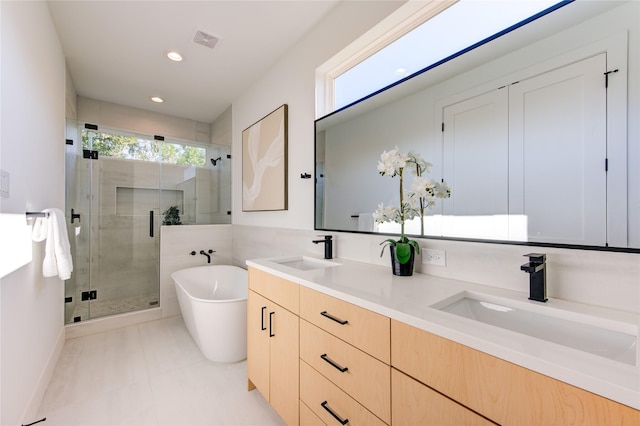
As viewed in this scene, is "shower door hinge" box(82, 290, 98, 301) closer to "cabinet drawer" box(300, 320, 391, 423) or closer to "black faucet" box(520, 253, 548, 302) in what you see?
"cabinet drawer" box(300, 320, 391, 423)

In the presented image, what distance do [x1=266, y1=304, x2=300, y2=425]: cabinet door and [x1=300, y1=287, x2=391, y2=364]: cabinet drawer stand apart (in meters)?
0.16

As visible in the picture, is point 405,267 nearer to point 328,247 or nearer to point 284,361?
point 328,247

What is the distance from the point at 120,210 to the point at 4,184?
229cm

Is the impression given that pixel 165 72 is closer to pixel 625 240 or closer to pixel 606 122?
pixel 606 122

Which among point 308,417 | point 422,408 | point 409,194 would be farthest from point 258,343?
point 409,194

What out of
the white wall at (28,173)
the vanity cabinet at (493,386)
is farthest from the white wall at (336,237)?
the white wall at (28,173)

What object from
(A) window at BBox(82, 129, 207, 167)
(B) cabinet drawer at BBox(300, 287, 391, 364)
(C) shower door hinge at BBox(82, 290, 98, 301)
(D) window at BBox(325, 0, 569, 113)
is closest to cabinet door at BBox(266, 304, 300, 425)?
(B) cabinet drawer at BBox(300, 287, 391, 364)

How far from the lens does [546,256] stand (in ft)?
3.24

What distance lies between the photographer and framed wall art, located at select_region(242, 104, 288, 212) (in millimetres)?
2486

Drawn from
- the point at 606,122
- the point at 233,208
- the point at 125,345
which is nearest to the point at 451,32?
the point at 606,122

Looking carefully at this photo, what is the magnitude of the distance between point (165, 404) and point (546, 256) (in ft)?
7.46

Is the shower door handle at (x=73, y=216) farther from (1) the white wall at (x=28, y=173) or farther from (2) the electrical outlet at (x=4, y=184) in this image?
(2) the electrical outlet at (x=4, y=184)

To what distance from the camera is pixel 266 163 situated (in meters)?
2.75

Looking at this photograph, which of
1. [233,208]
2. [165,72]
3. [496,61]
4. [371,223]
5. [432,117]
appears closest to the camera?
[496,61]
